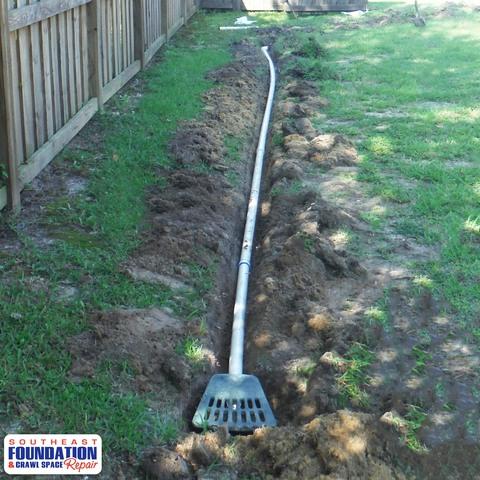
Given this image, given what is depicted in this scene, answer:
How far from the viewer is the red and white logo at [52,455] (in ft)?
10.8

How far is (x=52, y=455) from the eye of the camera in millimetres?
3416

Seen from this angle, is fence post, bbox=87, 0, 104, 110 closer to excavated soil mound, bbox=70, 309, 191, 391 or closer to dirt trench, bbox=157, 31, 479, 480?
dirt trench, bbox=157, 31, 479, 480

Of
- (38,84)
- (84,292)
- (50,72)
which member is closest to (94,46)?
(50,72)

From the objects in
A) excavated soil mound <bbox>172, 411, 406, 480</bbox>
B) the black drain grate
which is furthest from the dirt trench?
the black drain grate

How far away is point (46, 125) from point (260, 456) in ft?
14.0

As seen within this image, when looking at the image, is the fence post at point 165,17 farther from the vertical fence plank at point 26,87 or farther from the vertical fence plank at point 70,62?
the vertical fence plank at point 26,87

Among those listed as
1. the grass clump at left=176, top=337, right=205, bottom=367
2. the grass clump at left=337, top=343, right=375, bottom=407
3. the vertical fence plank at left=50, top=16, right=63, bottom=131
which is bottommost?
the grass clump at left=176, top=337, right=205, bottom=367

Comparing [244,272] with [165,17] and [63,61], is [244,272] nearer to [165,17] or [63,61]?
[63,61]

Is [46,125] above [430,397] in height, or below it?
above

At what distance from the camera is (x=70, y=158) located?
7.22 metres

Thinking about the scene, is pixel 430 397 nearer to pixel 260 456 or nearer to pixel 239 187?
pixel 260 456

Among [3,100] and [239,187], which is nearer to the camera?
[3,100]

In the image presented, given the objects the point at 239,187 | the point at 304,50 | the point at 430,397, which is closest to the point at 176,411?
the point at 430,397

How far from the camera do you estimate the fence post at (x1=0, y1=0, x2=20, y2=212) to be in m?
5.52
